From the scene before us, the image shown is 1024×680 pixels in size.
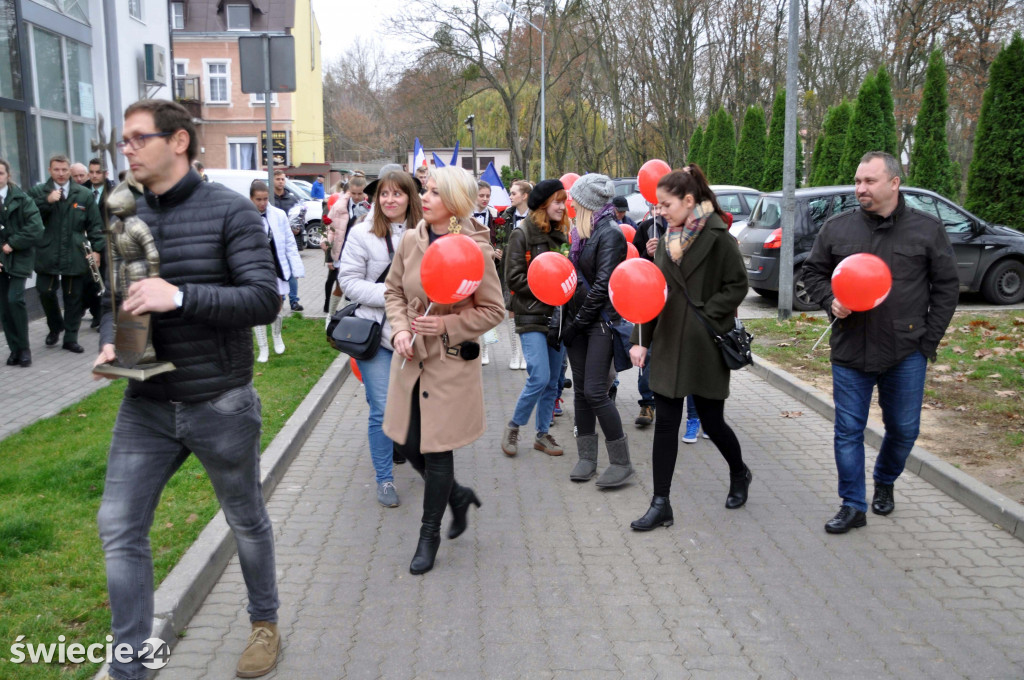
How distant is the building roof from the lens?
150 ft

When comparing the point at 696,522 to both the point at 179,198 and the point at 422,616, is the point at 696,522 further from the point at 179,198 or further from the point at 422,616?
the point at 179,198

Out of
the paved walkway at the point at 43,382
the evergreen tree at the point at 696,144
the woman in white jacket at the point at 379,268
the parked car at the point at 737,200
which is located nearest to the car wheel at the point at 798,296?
the parked car at the point at 737,200

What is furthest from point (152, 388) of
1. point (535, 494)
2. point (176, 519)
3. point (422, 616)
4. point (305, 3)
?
point (305, 3)

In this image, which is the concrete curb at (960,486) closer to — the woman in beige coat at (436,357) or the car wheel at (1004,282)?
the woman in beige coat at (436,357)

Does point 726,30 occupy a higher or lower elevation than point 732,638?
higher

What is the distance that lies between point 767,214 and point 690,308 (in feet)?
34.4

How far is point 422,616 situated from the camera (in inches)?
164

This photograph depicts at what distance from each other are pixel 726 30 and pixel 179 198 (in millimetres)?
40333

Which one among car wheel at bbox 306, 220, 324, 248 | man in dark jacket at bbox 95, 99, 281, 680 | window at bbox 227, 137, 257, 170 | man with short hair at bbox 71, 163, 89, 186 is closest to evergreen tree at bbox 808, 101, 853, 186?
car wheel at bbox 306, 220, 324, 248

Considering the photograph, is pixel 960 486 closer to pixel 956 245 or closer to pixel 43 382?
pixel 43 382

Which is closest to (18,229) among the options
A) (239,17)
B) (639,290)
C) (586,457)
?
(586,457)

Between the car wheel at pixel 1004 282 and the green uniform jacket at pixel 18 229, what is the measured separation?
12879 mm

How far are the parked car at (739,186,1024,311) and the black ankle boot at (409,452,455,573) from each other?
10138 mm

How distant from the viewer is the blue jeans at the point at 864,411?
5.04 metres
